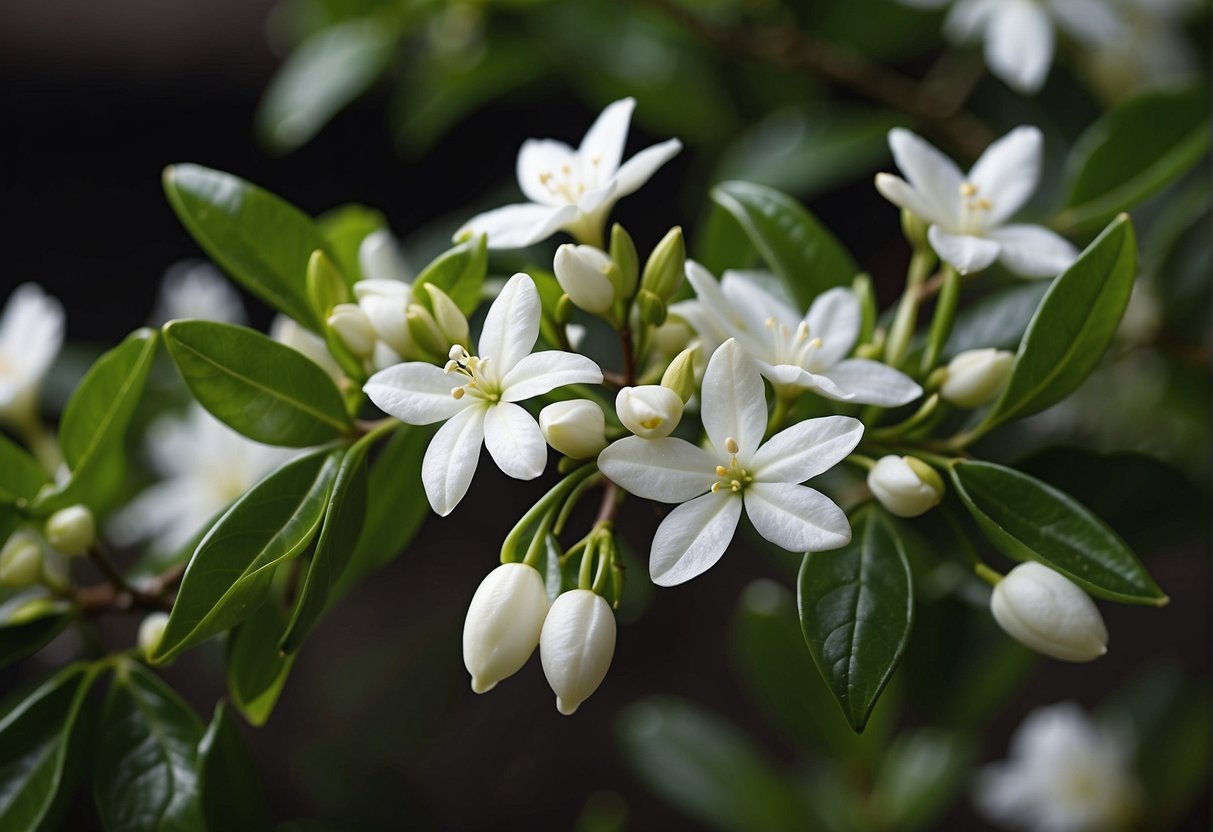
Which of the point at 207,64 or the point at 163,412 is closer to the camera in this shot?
the point at 163,412

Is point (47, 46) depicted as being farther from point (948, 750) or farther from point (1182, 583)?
point (1182, 583)

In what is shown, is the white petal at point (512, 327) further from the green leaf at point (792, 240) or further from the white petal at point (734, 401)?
the green leaf at point (792, 240)

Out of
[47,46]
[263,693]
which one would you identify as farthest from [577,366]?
[47,46]

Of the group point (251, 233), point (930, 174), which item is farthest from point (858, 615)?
point (251, 233)

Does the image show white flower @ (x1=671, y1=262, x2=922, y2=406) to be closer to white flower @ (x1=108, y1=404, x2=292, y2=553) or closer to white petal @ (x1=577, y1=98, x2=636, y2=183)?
white petal @ (x1=577, y1=98, x2=636, y2=183)

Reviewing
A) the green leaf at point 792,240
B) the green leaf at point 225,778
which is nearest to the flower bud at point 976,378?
the green leaf at point 792,240

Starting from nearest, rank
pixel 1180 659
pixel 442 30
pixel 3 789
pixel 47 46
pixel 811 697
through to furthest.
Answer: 1. pixel 3 789
2. pixel 811 697
3. pixel 442 30
4. pixel 1180 659
5. pixel 47 46
